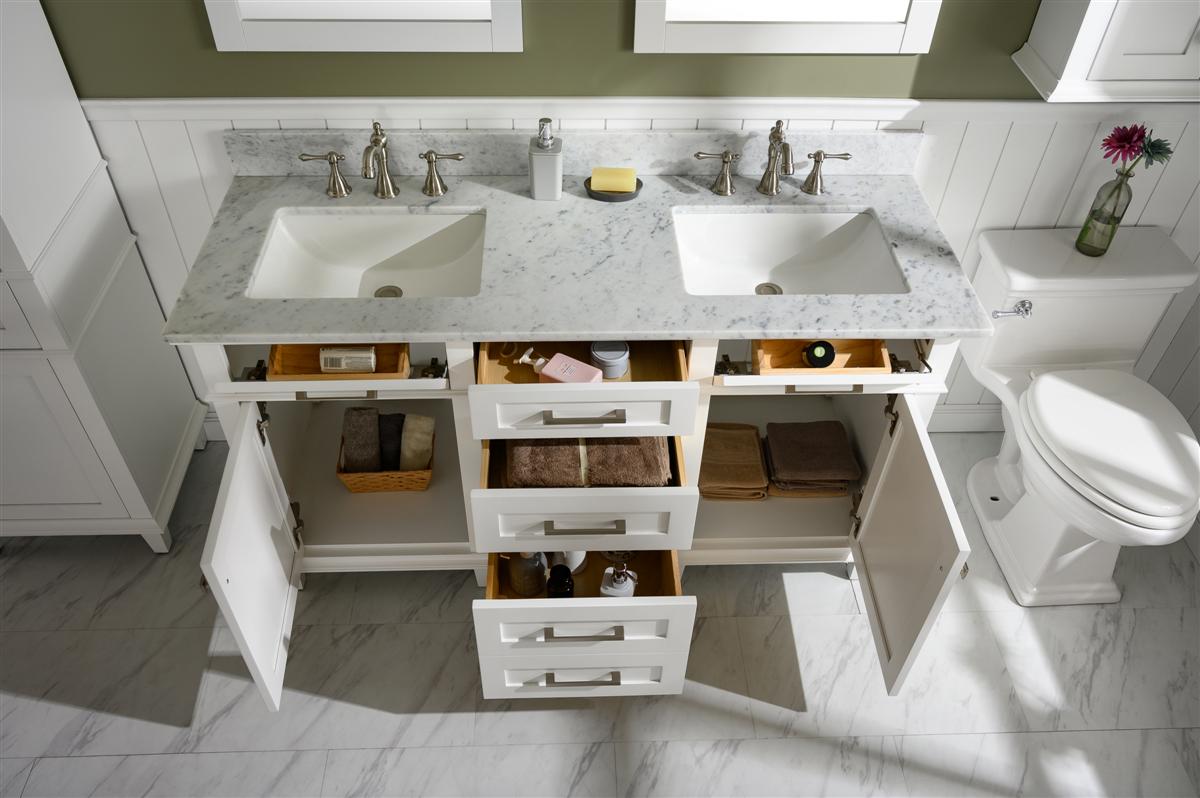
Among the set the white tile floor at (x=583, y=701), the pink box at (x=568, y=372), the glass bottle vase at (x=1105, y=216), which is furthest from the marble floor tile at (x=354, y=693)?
the glass bottle vase at (x=1105, y=216)

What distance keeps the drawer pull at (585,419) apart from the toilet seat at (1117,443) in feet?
3.22

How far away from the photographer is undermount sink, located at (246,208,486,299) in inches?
77.1

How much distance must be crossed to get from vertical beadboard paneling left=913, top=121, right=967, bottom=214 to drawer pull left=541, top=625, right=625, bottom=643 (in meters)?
1.15

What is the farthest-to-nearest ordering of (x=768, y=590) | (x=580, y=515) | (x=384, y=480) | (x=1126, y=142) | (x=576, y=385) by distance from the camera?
(x=768, y=590) → (x=384, y=480) → (x=1126, y=142) → (x=580, y=515) → (x=576, y=385)

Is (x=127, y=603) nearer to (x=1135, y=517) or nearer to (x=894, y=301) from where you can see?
(x=894, y=301)

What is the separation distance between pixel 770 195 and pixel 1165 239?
0.99m

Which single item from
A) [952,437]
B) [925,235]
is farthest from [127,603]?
[952,437]

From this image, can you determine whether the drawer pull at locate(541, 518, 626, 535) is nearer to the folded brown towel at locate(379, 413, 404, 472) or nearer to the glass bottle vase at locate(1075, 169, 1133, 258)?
the folded brown towel at locate(379, 413, 404, 472)

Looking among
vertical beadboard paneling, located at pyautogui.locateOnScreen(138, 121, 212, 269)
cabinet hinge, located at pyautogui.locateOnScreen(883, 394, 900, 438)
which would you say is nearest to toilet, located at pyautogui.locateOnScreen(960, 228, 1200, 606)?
cabinet hinge, located at pyautogui.locateOnScreen(883, 394, 900, 438)

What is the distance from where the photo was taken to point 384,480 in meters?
2.19

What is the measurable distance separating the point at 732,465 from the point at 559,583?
58 centimetres

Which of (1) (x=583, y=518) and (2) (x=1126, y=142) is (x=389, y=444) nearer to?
(1) (x=583, y=518)

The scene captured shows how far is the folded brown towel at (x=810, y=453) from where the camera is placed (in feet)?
7.16

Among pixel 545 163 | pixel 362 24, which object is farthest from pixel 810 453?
pixel 362 24
